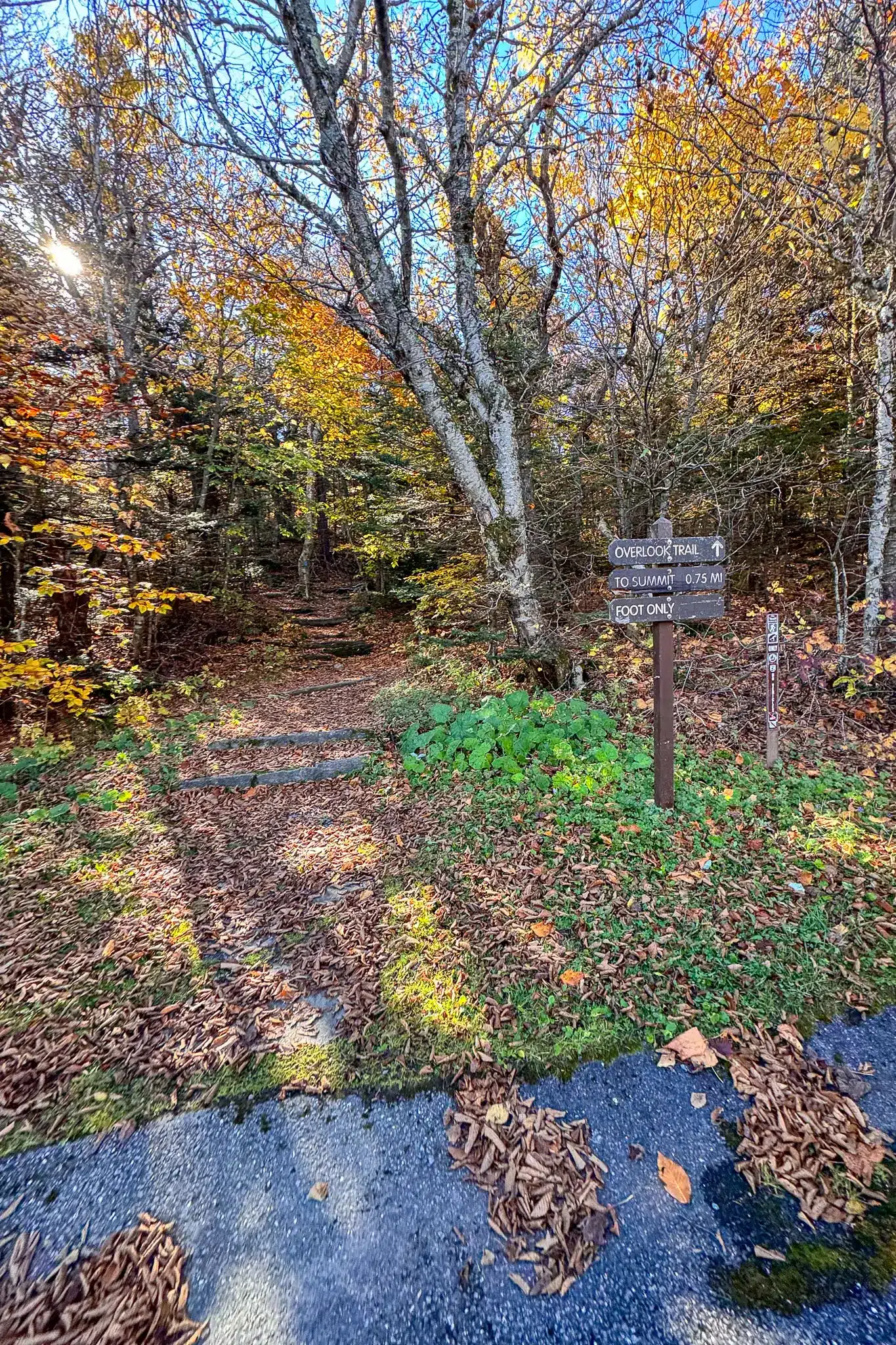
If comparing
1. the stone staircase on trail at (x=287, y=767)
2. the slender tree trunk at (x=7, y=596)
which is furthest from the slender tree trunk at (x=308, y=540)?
the slender tree trunk at (x=7, y=596)

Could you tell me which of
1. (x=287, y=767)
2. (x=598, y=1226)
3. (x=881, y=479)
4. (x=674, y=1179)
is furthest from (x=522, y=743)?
(x=881, y=479)

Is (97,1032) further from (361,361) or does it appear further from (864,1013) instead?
(361,361)

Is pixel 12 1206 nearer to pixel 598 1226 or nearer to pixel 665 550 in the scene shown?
pixel 598 1226

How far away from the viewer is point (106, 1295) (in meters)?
1.70

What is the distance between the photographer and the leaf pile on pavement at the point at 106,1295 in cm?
159

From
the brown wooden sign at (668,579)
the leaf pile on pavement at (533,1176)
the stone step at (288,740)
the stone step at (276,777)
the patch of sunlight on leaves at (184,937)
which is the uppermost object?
the brown wooden sign at (668,579)

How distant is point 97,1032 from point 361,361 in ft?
43.1

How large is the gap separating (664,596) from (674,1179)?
356 cm

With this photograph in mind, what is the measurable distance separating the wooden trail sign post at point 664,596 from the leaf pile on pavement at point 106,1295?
3867mm

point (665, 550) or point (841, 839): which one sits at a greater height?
point (665, 550)

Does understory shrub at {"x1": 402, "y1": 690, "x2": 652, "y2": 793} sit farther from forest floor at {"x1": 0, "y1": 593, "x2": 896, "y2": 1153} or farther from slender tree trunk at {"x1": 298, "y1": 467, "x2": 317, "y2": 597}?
slender tree trunk at {"x1": 298, "y1": 467, "x2": 317, "y2": 597}

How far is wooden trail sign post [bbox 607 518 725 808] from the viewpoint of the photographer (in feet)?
13.4

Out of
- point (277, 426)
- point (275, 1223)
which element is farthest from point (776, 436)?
point (277, 426)

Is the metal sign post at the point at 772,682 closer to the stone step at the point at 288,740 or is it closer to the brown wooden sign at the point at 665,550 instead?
the brown wooden sign at the point at 665,550
